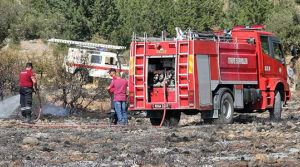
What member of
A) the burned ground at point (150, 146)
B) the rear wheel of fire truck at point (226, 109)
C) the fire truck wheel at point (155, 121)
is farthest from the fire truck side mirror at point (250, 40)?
the burned ground at point (150, 146)

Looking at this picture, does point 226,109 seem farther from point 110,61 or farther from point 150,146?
point 110,61

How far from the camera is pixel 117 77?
20.7 m

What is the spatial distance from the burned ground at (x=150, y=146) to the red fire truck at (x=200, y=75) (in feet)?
5.74

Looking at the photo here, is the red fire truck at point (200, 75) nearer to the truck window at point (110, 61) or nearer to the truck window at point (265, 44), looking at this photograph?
the truck window at point (265, 44)

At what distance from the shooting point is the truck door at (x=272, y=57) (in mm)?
22266

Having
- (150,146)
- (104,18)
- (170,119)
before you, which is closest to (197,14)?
(104,18)

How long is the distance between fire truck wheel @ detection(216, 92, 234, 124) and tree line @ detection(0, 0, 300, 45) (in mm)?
42288

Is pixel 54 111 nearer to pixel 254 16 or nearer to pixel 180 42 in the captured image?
pixel 180 42

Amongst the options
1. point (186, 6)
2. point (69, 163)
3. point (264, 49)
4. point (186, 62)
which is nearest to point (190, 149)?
point (69, 163)

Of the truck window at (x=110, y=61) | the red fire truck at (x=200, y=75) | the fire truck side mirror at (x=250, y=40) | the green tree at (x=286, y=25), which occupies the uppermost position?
the green tree at (x=286, y=25)

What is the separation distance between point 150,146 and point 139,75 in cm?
652

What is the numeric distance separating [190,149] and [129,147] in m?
1.22

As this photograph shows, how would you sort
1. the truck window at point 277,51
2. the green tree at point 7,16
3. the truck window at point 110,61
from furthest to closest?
the green tree at point 7,16, the truck window at point 110,61, the truck window at point 277,51

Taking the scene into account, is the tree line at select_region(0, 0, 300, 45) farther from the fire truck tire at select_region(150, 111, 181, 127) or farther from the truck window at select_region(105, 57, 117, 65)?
the fire truck tire at select_region(150, 111, 181, 127)
